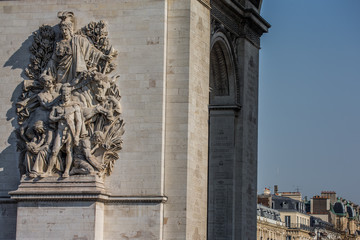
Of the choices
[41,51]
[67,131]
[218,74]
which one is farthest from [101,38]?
[218,74]

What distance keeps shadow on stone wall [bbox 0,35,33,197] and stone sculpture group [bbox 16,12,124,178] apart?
9.4 inches

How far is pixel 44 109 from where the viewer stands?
3000 cm

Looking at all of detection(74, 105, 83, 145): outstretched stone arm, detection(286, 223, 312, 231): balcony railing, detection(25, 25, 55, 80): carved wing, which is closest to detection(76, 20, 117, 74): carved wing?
detection(25, 25, 55, 80): carved wing

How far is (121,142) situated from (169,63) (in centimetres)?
258

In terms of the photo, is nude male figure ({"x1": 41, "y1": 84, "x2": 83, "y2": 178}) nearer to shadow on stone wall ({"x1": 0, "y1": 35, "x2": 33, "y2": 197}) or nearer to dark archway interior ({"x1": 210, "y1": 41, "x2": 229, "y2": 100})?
shadow on stone wall ({"x1": 0, "y1": 35, "x2": 33, "y2": 197})

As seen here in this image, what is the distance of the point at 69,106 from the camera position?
2950cm

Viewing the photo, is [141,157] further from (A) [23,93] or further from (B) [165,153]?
(A) [23,93]

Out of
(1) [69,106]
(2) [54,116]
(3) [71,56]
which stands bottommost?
(2) [54,116]

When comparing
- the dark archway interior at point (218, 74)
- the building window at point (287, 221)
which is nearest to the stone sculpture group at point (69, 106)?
the dark archway interior at point (218, 74)

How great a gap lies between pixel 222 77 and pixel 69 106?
769cm

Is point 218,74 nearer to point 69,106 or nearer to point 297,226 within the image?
point 69,106

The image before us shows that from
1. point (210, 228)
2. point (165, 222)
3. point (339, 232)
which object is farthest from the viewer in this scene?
point (339, 232)

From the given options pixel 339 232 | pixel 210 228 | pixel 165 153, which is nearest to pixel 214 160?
pixel 210 228

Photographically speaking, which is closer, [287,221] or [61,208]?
[61,208]
